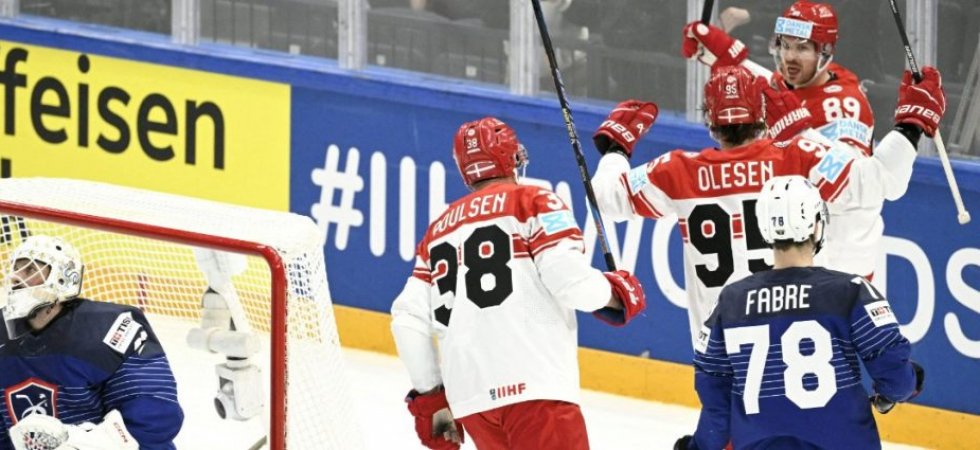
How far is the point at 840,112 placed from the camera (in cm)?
646

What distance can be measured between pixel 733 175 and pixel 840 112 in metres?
0.91

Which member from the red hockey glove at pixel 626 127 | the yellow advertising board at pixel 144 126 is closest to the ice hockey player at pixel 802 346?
the red hockey glove at pixel 626 127

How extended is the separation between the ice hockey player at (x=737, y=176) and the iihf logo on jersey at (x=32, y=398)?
166 cm

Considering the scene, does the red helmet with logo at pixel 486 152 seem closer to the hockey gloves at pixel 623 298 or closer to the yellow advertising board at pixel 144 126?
the hockey gloves at pixel 623 298

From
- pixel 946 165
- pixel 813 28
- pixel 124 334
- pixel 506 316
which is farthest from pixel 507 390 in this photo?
pixel 946 165

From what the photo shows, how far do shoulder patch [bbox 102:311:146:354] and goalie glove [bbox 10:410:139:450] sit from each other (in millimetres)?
199

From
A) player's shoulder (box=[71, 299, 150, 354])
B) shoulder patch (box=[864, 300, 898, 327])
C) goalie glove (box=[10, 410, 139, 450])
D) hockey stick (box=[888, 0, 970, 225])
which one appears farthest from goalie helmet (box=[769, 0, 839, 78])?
goalie glove (box=[10, 410, 139, 450])

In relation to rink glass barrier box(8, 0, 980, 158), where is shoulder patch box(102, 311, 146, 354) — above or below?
below

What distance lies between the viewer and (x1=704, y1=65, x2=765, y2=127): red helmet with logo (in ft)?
18.6

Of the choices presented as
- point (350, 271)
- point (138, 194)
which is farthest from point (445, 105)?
point (138, 194)

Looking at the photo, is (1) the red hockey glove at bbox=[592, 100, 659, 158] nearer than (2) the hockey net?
No

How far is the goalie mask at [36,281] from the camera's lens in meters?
5.30

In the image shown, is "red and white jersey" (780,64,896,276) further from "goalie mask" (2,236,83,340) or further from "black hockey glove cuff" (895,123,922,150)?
"goalie mask" (2,236,83,340)

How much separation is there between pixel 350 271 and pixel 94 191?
279cm
